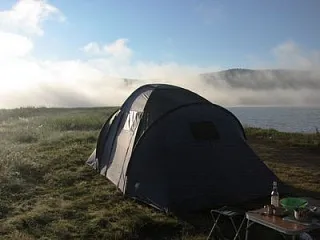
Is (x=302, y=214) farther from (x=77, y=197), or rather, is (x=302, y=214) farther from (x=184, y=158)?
(x=77, y=197)

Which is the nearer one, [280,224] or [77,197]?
[280,224]

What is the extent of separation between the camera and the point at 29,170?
439 inches

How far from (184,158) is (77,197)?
251 cm

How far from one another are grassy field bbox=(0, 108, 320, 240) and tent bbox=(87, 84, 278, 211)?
1.57 ft

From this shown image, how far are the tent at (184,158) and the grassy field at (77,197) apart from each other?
48 cm

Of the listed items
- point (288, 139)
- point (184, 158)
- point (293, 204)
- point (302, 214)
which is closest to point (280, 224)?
point (302, 214)

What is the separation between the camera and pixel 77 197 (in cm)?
887

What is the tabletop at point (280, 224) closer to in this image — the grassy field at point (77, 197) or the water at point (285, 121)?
the grassy field at point (77, 197)

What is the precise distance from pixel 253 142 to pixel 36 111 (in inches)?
1172

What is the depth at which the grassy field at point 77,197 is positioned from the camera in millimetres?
6848

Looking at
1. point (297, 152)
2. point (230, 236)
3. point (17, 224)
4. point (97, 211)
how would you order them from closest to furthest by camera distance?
point (230, 236) < point (17, 224) < point (97, 211) < point (297, 152)

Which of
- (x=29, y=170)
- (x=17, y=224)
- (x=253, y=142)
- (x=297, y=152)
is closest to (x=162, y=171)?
(x=17, y=224)

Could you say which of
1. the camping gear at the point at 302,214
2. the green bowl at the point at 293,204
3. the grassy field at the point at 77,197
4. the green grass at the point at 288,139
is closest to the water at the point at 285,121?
the green grass at the point at 288,139

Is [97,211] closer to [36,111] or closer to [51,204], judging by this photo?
[51,204]
